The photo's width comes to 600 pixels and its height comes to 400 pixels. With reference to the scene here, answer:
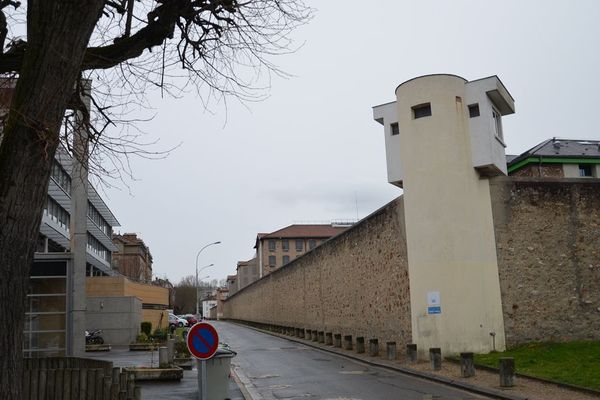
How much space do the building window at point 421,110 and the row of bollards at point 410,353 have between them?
7842 mm

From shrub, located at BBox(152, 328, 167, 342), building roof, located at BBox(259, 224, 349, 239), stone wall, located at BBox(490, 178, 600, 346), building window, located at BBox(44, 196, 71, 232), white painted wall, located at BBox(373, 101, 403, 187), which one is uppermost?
building roof, located at BBox(259, 224, 349, 239)

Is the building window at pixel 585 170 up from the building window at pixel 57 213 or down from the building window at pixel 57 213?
down

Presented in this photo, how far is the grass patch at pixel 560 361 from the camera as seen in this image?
529 inches

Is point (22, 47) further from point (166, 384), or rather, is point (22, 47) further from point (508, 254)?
point (508, 254)

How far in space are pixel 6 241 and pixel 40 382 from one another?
4.49 metres

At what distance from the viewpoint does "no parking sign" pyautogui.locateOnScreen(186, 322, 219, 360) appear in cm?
861

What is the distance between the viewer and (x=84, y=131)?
8633 millimetres

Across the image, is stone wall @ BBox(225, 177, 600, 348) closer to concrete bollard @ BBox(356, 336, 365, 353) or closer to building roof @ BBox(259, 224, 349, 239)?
concrete bollard @ BBox(356, 336, 365, 353)

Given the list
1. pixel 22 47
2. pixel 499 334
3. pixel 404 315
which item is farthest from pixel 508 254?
pixel 22 47

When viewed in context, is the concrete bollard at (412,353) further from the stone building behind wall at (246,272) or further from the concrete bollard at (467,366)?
the stone building behind wall at (246,272)

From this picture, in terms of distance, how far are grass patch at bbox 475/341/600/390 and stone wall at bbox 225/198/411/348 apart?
4291 millimetres

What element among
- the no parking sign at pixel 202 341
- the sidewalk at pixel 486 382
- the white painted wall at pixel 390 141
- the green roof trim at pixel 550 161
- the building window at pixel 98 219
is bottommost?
the sidewalk at pixel 486 382

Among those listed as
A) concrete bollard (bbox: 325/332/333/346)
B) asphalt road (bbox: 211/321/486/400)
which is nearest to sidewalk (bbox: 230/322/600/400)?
asphalt road (bbox: 211/321/486/400)

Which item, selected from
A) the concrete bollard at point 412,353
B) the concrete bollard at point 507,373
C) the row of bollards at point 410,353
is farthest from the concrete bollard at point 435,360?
the concrete bollard at point 507,373
